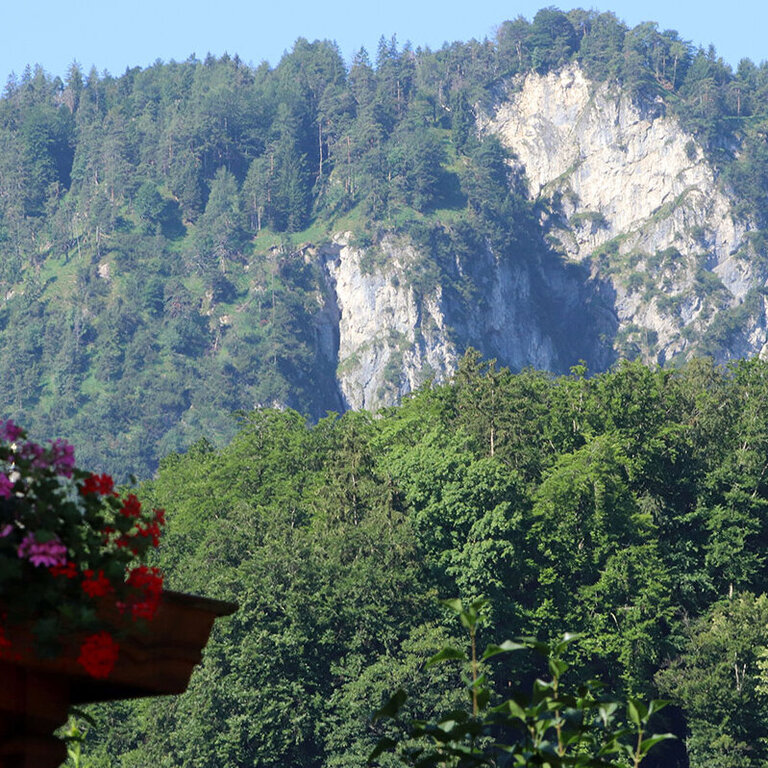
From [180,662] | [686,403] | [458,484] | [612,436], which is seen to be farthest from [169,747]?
[180,662]

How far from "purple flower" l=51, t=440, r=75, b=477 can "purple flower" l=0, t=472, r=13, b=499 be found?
15 cm

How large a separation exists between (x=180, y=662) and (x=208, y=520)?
66.5m

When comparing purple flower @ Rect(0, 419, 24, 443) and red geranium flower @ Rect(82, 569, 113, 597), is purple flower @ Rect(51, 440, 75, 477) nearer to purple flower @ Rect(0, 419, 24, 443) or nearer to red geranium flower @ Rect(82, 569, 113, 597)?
purple flower @ Rect(0, 419, 24, 443)

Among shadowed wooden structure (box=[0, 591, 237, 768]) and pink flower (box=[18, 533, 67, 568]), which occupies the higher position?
pink flower (box=[18, 533, 67, 568])

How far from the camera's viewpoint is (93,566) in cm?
502

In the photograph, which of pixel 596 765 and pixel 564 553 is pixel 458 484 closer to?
pixel 564 553

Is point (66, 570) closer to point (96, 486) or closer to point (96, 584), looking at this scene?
point (96, 584)

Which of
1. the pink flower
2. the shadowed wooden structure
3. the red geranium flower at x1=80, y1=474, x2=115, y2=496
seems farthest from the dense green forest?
the pink flower

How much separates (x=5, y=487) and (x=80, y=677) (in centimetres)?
64

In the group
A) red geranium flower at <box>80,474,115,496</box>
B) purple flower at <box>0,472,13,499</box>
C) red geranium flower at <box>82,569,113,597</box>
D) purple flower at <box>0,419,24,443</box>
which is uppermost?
purple flower at <box>0,419,24,443</box>

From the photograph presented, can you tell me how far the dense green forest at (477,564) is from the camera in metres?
52.5

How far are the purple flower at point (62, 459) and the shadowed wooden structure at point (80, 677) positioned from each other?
502mm

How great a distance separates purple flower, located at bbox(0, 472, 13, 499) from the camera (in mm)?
4926

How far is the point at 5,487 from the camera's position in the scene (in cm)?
493
